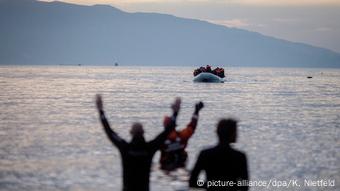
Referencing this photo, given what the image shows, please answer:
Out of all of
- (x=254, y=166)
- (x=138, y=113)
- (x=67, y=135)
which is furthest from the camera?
(x=138, y=113)

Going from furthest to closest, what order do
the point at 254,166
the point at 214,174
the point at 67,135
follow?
1. the point at 67,135
2. the point at 254,166
3. the point at 214,174

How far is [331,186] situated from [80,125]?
17.3 metres

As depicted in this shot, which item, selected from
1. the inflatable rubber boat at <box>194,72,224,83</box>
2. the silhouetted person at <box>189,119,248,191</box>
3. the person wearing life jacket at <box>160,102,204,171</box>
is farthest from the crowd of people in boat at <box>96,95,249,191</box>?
the inflatable rubber boat at <box>194,72,224,83</box>

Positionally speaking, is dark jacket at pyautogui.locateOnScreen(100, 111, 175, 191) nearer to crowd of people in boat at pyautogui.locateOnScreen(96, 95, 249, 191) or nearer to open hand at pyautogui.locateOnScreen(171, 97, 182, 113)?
crowd of people in boat at pyautogui.locateOnScreen(96, 95, 249, 191)

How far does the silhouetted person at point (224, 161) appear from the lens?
24.8ft

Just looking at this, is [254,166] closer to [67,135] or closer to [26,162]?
[26,162]

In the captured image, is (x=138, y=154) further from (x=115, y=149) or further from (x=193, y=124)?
(x=115, y=149)

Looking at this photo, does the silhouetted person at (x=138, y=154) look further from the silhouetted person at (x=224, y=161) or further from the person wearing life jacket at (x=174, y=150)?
the person wearing life jacket at (x=174, y=150)

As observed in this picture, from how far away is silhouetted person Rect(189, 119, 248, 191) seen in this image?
298 inches

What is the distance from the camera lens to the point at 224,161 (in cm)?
760

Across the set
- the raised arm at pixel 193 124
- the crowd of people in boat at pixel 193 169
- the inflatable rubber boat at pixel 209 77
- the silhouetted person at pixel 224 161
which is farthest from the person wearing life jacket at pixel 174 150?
the inflatable rubber boat at pixel 209 77

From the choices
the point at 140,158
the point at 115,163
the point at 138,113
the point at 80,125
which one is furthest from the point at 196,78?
the point at 140,158

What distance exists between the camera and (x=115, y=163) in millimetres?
19797

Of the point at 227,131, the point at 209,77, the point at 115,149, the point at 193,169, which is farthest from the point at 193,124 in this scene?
the point at 209,77
